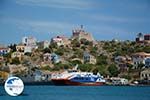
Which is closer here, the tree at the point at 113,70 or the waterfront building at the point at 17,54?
the tree at the point at 113,70

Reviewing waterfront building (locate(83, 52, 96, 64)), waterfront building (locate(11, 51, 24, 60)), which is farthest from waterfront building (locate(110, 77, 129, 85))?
waterfront building (locate(11, 51, 24, 60))

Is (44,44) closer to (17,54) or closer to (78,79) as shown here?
(17,54)

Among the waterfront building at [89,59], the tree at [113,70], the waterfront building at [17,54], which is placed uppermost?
the waterfront building at [17,54]

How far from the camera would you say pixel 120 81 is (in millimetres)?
56469

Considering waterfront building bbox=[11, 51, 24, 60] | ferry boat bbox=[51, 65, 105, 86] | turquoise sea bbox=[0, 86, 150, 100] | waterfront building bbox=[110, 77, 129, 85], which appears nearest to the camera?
turquoise sea bbox=[0, 86, 150, 100]

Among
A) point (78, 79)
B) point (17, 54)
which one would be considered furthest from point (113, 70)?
point (17, 54)

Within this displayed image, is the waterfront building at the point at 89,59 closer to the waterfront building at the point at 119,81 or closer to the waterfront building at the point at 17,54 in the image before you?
the waterfront building at the point at 17,54

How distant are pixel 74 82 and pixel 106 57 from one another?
75.5ft

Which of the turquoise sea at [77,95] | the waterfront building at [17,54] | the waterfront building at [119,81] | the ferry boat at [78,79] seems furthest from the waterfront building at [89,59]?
the turquoise sea at [77,95]

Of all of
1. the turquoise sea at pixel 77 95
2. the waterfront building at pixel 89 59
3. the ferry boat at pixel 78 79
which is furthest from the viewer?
Result: the waterfront building at pixel 89 59

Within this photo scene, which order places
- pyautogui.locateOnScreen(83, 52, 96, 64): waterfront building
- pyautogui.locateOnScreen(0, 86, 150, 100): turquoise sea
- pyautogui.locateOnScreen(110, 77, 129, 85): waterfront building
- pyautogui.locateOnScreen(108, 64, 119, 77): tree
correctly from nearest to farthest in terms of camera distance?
pyautogui.locateOnScreen(0, 86, 150, 100): turquoise sea → pyautogui.locateOnScreen(110, 77, 129, 85): waterfront building → pyautogui.locateOnScreen(108, 64, 119, 77): tree → pyautogui.locateOnScreen(83, 52, 96, 64): waterfront building


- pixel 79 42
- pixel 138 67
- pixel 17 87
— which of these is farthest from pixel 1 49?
pixel 17 87

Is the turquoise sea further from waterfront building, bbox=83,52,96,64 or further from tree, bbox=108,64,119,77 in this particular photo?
waterfront building, bbox=83,52,96,64

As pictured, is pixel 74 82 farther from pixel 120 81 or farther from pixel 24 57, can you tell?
pixel 24 57
